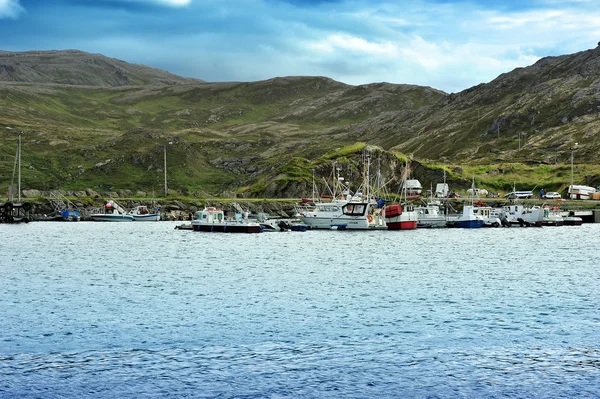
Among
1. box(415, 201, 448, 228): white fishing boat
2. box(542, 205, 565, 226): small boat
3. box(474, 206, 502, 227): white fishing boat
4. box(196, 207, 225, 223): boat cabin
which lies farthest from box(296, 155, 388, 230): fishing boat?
box(542, 205, 565, 226): small boat

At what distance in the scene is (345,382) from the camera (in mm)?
31828

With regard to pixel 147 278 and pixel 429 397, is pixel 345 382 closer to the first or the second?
pixel 429 397

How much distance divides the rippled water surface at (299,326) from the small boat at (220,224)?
5358 centimetres

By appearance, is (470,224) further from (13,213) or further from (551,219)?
(13,213)

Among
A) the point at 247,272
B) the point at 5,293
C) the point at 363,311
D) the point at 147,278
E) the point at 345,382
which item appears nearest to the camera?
the point at 345,382

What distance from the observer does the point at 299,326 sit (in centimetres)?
4441

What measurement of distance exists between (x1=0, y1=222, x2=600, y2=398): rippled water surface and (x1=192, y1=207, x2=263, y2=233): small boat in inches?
2109

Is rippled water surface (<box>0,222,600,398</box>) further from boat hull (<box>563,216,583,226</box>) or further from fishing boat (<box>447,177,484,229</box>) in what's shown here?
boat hull (<box>563,216,583,226</box>)

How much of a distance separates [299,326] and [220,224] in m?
107

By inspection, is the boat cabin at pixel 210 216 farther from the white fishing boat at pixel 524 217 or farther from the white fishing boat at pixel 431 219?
the white fishing boat at pixel 524 217

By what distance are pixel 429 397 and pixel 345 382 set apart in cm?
409

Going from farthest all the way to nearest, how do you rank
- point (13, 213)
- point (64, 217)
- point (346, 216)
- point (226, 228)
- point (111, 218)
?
1. point (111, 218)
2. point (64, 217)
3. point (13, 213)
4. point (346, 216)
5. point (226, 228)

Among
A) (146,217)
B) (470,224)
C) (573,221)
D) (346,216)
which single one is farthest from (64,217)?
(573,221)

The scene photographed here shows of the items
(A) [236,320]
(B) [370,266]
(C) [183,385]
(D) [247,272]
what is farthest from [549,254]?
(C) [183,385]
